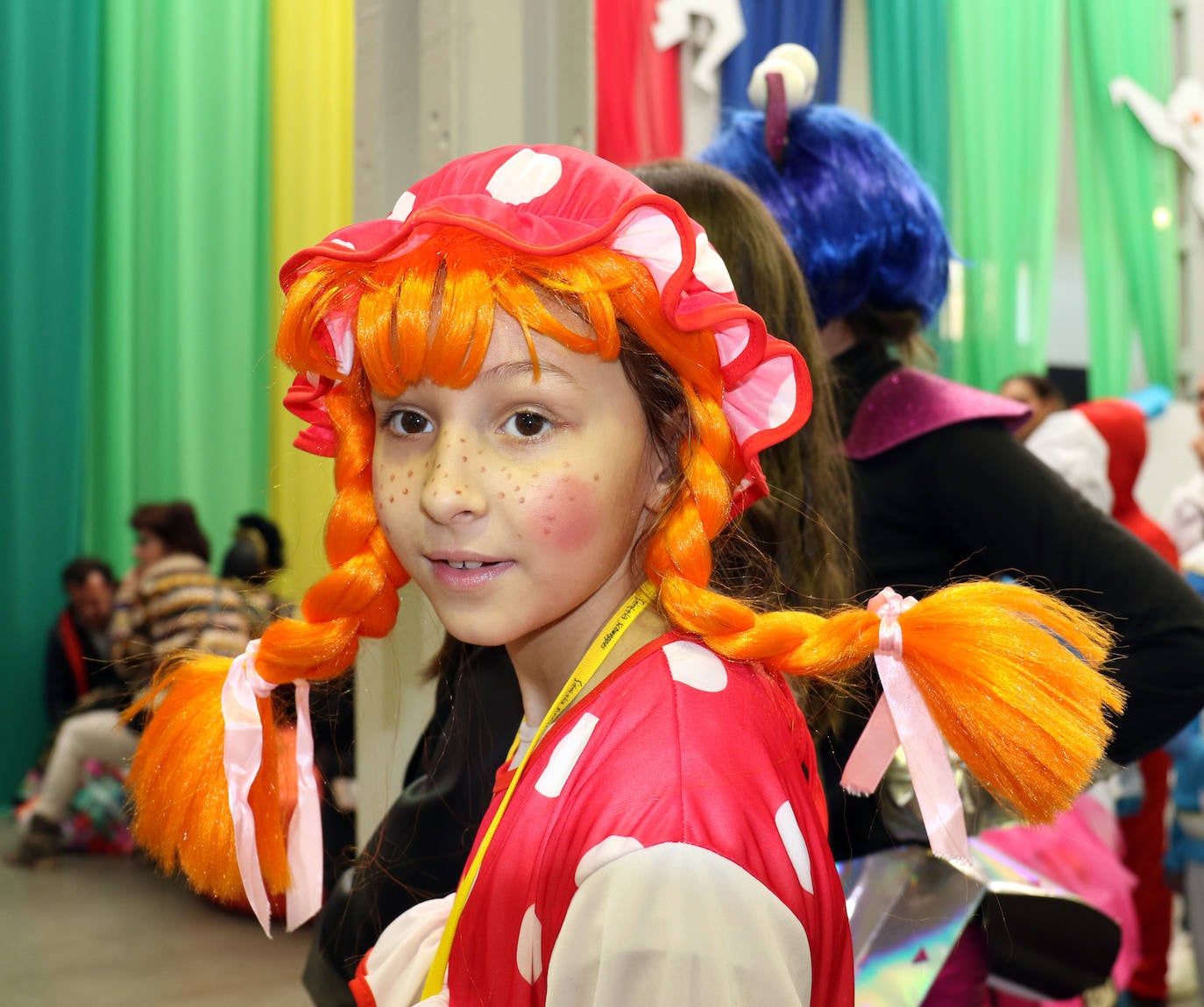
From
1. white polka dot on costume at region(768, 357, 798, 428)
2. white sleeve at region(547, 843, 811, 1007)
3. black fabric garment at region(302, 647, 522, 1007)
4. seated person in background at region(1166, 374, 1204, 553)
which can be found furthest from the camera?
seated person in background at region(1166, 374, 1204, 553)

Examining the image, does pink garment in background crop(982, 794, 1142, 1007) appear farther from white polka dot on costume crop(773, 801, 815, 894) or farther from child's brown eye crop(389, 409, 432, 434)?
child's brown eye crop(389, 409, 432, 434)

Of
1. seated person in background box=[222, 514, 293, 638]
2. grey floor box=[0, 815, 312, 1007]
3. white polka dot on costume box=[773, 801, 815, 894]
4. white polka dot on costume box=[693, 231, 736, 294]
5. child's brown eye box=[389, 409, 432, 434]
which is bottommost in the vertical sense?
grey floor box=[0, 815, 312, 1007]

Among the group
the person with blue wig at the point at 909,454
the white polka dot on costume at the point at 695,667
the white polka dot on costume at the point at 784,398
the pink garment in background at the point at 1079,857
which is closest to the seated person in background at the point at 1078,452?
the pink garment in background at the point at 1079,857

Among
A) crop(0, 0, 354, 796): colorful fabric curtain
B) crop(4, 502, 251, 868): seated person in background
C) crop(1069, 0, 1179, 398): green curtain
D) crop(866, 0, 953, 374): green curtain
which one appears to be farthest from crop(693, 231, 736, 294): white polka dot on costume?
crop(1069, 0, 1179, 398): green curtain

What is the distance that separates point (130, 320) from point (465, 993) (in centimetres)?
447

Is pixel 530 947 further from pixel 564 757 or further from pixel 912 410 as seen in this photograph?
pixel 912 410

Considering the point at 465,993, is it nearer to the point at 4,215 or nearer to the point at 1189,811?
the point at 1189,811

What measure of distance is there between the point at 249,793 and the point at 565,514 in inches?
14.5

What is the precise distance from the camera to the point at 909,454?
139 cm

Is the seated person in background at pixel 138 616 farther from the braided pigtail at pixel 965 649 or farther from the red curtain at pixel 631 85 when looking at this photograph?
the braided pigtail at pixel 965 649

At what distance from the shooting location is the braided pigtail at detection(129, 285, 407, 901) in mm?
944

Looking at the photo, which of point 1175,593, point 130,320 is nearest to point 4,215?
point 130,320

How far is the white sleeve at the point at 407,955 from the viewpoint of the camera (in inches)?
33.5

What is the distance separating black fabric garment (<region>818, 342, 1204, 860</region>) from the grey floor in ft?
6.04
